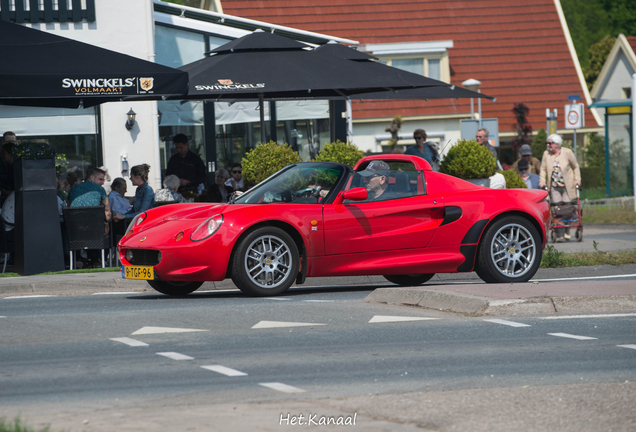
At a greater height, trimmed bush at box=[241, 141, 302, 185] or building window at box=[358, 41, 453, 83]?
building window at box=[358, 41, 453, 83]

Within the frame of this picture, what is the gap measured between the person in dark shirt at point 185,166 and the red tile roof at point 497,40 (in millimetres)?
22430

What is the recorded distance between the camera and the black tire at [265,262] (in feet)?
31.3

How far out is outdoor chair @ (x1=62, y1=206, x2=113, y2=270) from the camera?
1273 centimetres

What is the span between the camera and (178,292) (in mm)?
10617

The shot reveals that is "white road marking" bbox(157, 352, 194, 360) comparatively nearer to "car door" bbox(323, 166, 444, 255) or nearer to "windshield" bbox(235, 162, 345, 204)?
"car door" bbox(323, 166, 444, 255)

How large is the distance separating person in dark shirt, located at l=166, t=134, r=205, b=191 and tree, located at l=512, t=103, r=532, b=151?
23.8 meters

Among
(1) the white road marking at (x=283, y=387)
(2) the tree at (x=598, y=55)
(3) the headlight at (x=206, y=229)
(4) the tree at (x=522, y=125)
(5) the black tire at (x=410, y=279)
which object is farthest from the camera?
(2) the tree at (x=598, y=55)

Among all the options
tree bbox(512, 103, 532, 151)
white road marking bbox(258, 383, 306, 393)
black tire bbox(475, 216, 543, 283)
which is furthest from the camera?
tree bbox(512, 103, 532, 151)

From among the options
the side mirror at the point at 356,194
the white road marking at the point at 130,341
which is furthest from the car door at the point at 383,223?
the white road marking at the point at 130,341

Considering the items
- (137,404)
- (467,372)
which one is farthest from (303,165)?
(137,404)

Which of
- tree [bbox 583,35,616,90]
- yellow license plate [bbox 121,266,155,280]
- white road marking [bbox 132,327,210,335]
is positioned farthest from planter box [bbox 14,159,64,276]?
tree [bbox 583,35,616,90]

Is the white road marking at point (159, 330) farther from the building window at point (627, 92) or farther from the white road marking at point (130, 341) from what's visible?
the building window at point (627, 92)

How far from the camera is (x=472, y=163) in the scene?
1462cm

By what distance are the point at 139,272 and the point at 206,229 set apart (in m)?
0.84
